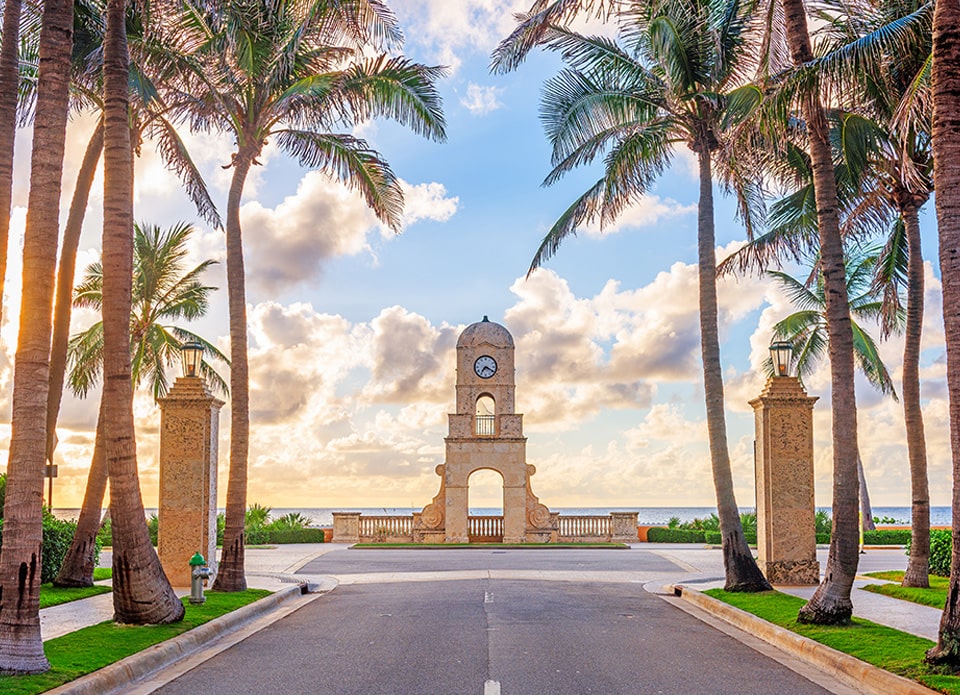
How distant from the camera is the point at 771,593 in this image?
18.1 meters

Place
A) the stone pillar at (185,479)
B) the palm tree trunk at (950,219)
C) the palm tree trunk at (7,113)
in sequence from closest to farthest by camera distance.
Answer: the palm tree trunk at (950,219)
the palm tree trunk at (7,113)
the stone pillar at (185,479)

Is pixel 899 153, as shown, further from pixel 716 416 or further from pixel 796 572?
pixel 796 572

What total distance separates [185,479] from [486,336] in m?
23.6

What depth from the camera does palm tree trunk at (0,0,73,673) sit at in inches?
401

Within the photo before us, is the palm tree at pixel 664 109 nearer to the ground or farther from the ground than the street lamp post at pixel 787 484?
farther from the ground

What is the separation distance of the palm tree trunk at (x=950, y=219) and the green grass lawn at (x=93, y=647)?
28.7 ft

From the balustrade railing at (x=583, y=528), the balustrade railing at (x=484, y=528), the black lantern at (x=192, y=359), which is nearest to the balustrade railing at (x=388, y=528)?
the balustrade railing at (x=484, y=528)

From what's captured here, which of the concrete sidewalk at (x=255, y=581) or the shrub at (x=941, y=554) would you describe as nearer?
the concrete sidewalk at (x=255, y=581)


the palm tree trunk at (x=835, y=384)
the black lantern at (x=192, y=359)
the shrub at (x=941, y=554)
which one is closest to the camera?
the palm tree trunk at (x=835, y=384)

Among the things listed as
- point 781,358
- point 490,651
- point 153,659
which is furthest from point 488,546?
point 153,659

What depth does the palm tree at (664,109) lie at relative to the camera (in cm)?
1869

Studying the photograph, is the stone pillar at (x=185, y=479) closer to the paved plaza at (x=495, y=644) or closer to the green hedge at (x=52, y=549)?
the green hedge at (x=52, y=549)

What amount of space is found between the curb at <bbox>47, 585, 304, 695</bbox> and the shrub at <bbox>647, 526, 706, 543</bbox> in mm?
27106

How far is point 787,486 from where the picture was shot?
782 inches
